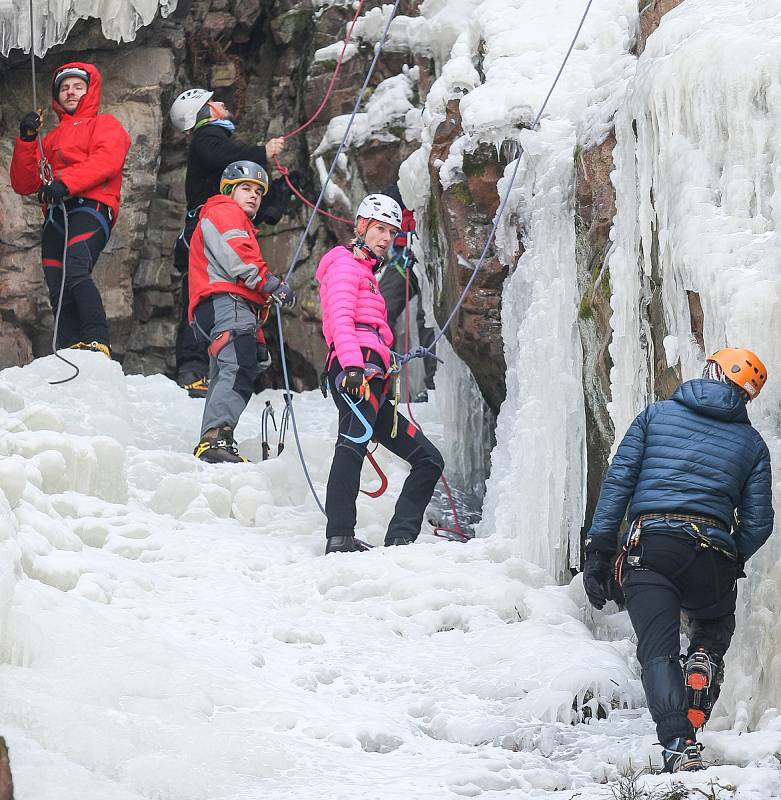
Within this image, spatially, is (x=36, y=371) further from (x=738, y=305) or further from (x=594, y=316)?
(x=738, y=305)

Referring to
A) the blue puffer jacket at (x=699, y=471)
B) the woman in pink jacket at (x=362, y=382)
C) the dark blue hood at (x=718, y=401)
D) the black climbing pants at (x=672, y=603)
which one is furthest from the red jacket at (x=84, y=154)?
the black climbing pants at (x=672, y=603)

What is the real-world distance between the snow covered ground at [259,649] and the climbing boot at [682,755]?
116 millimetres

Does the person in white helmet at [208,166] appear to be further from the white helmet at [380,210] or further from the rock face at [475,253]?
the white helmet at [380,210]

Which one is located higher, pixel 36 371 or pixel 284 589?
pixel 36 371

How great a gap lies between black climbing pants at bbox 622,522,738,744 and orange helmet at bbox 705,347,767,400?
0.63 metres

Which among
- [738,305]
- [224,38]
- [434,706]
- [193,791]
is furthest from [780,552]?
[224,38]

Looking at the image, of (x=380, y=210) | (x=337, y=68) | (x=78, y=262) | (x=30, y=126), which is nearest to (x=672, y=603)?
(x=380, y=210)

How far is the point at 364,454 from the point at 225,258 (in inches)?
77.2

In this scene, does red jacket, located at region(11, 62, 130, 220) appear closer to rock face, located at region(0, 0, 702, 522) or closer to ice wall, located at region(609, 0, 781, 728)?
rock face, located at region(0, 0, 702, 522)

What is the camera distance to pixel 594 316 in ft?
21.7

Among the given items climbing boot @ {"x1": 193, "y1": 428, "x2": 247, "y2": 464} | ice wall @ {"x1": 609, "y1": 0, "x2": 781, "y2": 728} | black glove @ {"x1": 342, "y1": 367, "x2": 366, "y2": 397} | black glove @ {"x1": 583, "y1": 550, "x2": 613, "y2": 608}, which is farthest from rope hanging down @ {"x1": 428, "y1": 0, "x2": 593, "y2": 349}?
black glove @ {"x1": 583, "y1": 550, "x2": 613, "y2": 608}

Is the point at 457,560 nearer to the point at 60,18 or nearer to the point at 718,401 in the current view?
the point at 718,401

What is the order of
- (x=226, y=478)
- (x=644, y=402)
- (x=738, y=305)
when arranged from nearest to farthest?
(x=738, y=305), (x=644, y=402), (x=226, y=478)

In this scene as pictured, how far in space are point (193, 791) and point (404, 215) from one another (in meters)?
6.11
